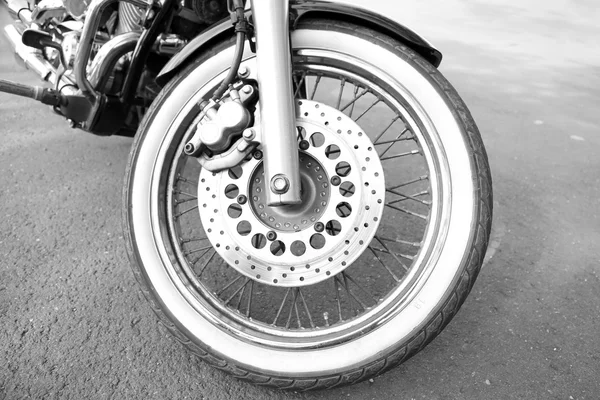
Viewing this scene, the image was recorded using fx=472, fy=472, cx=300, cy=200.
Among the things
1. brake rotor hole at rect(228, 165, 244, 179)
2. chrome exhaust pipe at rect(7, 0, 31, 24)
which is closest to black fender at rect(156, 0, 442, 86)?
brake rotor hole at rect(228, 165, 244, 179)

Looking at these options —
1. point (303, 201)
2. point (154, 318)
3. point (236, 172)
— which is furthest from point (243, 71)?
point (154, 318)

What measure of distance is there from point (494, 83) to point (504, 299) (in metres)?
3.02

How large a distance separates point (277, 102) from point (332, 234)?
1.37 feet

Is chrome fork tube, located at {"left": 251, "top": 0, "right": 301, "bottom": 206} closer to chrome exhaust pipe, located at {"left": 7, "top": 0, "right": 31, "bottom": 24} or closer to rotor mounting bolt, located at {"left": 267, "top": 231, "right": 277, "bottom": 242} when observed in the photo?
rotor mounting bolt, located at {"left": 267, "top": 231, "right": 277, "bottom": 242}

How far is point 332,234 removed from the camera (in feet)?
4.63

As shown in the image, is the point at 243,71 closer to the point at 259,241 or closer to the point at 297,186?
the point at 297,186

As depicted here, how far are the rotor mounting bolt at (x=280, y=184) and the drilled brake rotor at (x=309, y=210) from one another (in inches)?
5.5

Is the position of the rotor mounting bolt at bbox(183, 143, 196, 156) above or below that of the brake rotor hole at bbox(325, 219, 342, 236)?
above

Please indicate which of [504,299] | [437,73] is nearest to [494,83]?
[504,299]

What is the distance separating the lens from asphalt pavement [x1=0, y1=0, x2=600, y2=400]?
1437 millimetres

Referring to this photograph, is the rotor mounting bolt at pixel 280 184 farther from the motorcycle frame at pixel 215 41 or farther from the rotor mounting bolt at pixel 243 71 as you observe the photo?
the rotor mounting bolt at pixel 243 71

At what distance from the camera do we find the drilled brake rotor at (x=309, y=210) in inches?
54.0

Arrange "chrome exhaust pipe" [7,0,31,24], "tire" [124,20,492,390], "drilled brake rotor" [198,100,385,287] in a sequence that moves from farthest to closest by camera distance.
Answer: "chrome exhaust pipe" [7,0,31,24], "drilled brake rotor" [198,100,385,287], "tire" [124,20,492,390]

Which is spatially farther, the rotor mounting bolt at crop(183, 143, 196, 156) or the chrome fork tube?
the rotor mounting bolt at crop(183, 143, 196, 156)
